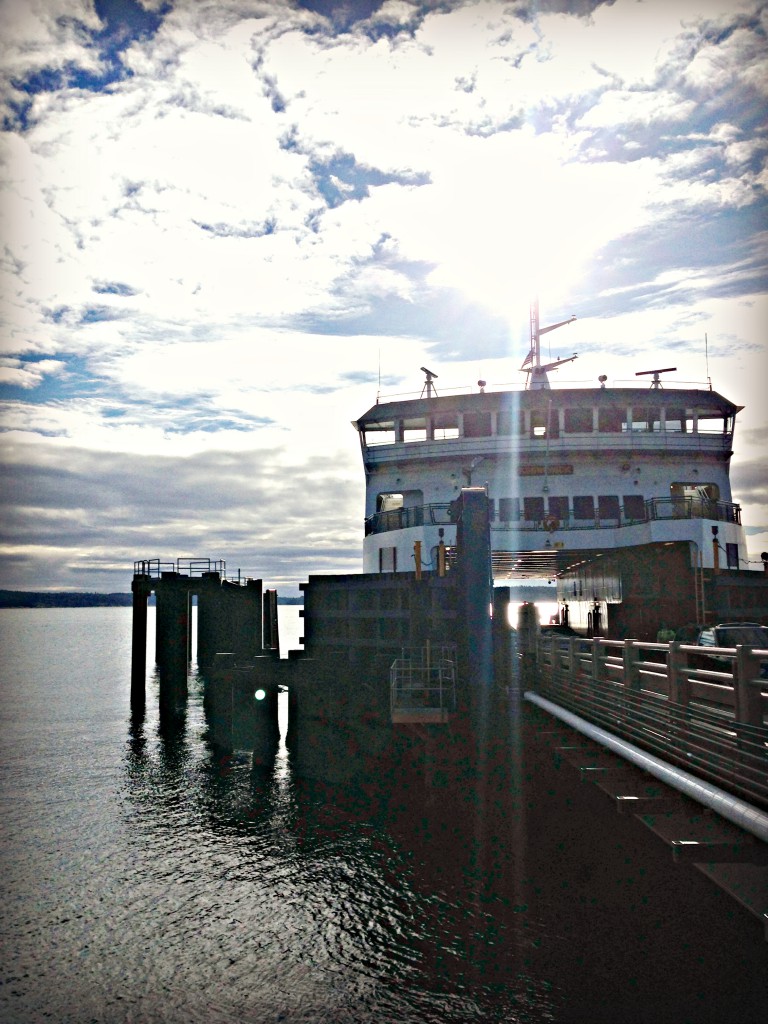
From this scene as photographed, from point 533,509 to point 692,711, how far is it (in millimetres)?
19099

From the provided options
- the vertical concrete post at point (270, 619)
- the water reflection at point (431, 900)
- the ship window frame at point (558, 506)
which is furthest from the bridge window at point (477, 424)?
the vertical concrete post at point (270, 619)

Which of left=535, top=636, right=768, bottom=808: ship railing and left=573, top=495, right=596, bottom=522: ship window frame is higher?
left=573, top=495, right=596, bottom=522: ship window frame

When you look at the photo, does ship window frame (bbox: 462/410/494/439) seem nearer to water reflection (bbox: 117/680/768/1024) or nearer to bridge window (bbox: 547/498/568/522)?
bridge window (bbox: 547/498/568/522)

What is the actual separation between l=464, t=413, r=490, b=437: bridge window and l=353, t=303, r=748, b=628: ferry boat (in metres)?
0.04

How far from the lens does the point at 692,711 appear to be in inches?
341

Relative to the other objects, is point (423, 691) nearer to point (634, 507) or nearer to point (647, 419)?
point (634, 507)

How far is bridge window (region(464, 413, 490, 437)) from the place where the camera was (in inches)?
1177

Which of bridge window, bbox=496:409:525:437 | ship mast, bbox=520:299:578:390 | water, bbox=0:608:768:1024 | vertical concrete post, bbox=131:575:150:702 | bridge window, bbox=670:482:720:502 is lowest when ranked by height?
A: water, bbox=0:608:768:1024

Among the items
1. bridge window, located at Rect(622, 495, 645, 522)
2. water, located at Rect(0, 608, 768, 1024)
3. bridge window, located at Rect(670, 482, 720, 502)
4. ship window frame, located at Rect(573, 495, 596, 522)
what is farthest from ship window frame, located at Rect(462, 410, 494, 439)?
water, located at Rect(0, 608, 768, 1024)

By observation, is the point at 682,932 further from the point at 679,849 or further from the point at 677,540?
the point at 677,540

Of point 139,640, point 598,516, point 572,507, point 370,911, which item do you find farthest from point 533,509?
point 139,640

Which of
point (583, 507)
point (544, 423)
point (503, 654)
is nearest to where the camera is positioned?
point (503, 654)

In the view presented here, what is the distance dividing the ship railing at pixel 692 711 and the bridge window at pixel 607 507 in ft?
46.1

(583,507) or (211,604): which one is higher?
(583,507)
